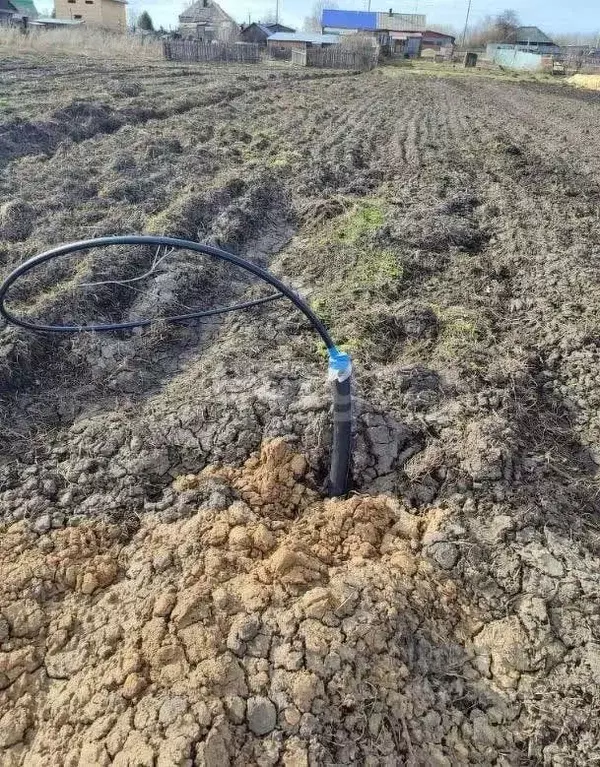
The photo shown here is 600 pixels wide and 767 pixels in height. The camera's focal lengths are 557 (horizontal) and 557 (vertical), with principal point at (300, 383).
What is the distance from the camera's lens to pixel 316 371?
14.3 ft

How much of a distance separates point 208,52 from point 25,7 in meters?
34.2

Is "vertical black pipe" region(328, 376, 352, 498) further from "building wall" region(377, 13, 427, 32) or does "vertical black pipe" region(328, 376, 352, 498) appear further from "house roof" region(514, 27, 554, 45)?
"house roof" region(514, 27, 554, 45)

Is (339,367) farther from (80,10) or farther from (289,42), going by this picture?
(80,10)

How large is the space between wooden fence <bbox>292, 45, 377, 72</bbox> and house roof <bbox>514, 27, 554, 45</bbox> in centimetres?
4644

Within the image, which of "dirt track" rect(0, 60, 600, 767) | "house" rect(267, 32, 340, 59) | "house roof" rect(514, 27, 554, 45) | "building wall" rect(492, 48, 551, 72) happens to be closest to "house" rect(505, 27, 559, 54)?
"house roof" rect(514, 27, 554, 45)

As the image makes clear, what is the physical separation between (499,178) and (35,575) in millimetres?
9341

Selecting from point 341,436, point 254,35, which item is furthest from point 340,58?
point 341,436

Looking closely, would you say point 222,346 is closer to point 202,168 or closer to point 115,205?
point 115,205

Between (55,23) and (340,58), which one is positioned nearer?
(340,58)

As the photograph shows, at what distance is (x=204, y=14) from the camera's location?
56781 mm

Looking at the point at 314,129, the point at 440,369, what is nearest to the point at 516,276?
the point at 440,369

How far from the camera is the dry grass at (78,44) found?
30219mm

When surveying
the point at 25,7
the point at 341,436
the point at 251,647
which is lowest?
the point at 251,647

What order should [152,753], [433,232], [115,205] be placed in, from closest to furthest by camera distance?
[152,753], [433,232], [115,205]
